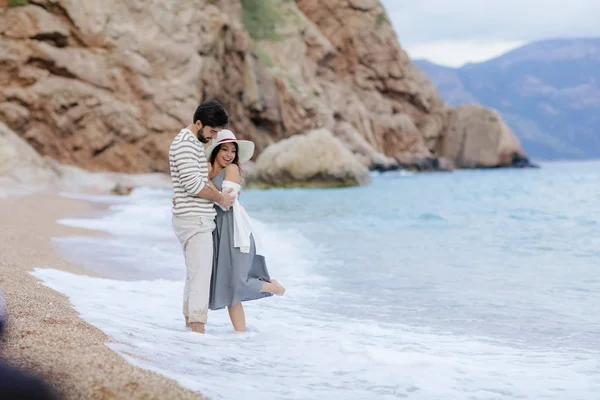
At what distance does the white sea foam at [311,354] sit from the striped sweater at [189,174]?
88 cm

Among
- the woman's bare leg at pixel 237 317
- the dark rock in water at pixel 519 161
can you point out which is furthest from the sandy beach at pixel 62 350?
the dark rock in water at pixel 519 161

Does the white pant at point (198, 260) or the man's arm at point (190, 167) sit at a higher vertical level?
the man's arm at point (190, 167)

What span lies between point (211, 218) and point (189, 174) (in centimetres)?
40

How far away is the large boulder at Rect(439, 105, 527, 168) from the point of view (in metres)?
75.2

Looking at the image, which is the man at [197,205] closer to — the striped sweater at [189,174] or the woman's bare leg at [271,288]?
the striped sweater at [189,174]

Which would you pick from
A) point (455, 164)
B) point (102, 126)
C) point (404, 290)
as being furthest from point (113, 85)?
point (455, 164)

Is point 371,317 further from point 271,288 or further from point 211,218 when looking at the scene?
point 211,218

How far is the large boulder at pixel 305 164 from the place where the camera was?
3616cm

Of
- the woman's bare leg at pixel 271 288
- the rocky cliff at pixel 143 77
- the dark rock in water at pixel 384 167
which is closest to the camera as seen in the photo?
the woman's bare leg at pixel 271 288

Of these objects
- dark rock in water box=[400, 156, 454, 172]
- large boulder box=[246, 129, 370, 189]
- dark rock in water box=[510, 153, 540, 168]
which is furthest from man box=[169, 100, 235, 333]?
dark rock in water box=[510, 153, 540, 168]

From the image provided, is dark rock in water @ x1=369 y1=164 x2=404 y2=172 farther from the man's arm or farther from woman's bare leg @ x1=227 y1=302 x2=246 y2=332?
the man's arm

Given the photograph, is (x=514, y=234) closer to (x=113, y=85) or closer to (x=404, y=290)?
(x=404, y=290)

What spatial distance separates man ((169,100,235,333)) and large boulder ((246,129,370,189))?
30612 millimetres

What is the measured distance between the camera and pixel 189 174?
17.4 ft
